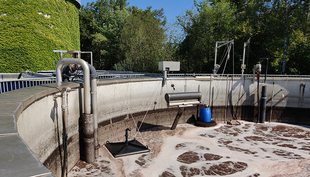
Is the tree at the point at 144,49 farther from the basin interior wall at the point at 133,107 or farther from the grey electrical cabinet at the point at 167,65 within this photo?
the grey electrical cabinet at the point at 167,65

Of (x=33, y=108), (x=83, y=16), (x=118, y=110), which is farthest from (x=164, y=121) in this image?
(x=83, y=16)

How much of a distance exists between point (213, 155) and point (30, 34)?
23765 mm

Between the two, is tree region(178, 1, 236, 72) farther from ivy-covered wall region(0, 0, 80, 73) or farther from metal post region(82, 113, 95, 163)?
metal post region(82, 113, 95, 163)

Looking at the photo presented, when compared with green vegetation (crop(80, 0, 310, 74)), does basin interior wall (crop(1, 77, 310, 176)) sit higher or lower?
lower

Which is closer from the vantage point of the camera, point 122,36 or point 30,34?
point 30,34

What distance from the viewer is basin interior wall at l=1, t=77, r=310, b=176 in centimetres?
536

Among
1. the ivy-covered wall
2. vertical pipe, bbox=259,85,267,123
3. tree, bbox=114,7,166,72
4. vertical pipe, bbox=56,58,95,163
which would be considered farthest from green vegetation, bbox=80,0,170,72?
vertical pipe, bbox=56,58,95,163

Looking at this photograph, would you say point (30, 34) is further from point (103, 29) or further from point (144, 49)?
point (103, 29)

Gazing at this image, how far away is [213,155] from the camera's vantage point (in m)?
8.88

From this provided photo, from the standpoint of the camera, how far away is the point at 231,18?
1104 inches

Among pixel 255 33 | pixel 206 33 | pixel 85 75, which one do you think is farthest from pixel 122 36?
pixel 85 75

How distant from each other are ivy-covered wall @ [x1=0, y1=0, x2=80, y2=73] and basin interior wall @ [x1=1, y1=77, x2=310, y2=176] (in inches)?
712

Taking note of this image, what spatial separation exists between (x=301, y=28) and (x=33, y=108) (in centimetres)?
2611

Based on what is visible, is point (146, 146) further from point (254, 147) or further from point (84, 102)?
point (254, 147)
